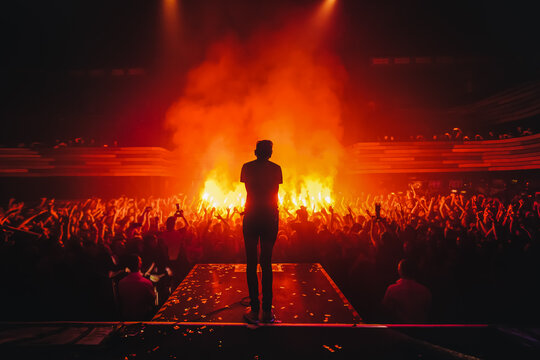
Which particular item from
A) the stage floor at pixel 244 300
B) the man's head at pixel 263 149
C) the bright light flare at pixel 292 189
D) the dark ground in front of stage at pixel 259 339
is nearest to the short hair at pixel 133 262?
the stage floor at pixel 244 300

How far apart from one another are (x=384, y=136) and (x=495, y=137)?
6208 millimetres

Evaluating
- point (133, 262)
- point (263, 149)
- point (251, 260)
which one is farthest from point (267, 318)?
point (133, 262)

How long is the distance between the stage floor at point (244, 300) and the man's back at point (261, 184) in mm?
1149

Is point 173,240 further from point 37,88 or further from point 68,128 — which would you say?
point 37,88

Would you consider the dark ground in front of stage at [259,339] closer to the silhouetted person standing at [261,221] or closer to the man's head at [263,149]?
the silhouetted person standing at [261,221]

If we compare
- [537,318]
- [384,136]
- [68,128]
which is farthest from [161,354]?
[68,128]

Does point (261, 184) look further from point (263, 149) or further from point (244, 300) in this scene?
point (244, 300)

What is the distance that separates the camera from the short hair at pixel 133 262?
11.8ft

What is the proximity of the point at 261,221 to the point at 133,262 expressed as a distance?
1.99 meters

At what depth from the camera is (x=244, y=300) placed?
3.36 meters

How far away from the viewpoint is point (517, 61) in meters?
17.4

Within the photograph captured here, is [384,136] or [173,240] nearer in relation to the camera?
[173,240]

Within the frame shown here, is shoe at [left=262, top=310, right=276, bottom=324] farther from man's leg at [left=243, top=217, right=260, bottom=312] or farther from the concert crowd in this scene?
the concert crowd

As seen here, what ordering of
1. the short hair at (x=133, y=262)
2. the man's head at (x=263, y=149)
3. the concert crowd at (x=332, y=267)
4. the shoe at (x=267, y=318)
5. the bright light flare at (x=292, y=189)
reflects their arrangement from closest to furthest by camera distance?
the shoe at (x=267, y=318) < the man's head at (x=263, y=149) < the short hair at (x=133, y=262) < the concert crowd at (x=332, y=267) < the bright light flare at (x=292, y=189)
